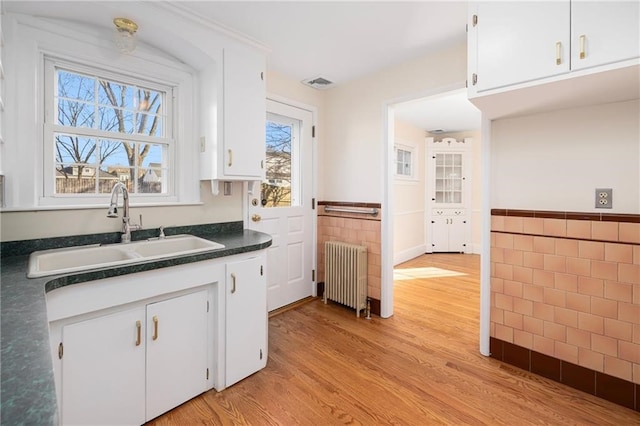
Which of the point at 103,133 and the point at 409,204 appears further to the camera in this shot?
the point at 409,204

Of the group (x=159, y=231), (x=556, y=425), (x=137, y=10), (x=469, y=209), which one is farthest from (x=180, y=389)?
(x=469, y=209)

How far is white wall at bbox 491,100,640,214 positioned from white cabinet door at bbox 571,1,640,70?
61 centimetres

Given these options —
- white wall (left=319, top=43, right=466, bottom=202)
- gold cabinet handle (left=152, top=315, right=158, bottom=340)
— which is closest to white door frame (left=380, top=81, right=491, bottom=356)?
white wall (left=319, top=43, right=466, bottom=202)

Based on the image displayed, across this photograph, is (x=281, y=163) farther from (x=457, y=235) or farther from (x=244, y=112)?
(x=457, y=235)

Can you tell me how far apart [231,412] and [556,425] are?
1.77 meters

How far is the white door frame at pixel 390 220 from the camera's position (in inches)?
87.2

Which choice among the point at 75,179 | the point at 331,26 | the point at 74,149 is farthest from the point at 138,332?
the point at 331,26

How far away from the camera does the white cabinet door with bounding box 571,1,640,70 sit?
1274 millimetres

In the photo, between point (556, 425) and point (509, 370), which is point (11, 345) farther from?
point (509, 370)

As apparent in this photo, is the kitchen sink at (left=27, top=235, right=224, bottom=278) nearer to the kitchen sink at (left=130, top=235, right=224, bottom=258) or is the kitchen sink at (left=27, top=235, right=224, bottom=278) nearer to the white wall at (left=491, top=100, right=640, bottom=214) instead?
the kitchen sink at (left=130, top=235, right=224, bottom=258)

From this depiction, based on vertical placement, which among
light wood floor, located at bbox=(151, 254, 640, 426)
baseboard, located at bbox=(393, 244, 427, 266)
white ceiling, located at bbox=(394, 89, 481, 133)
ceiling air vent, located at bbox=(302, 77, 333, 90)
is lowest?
light wood floor, located at bbox=(151, 254, 640, 426)

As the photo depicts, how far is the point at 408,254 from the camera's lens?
553 cm

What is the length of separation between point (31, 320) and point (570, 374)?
2.72 meters

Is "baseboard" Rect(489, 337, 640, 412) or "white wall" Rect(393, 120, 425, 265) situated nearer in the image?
"baseboard" Rect(489, 337, 640, 412)
